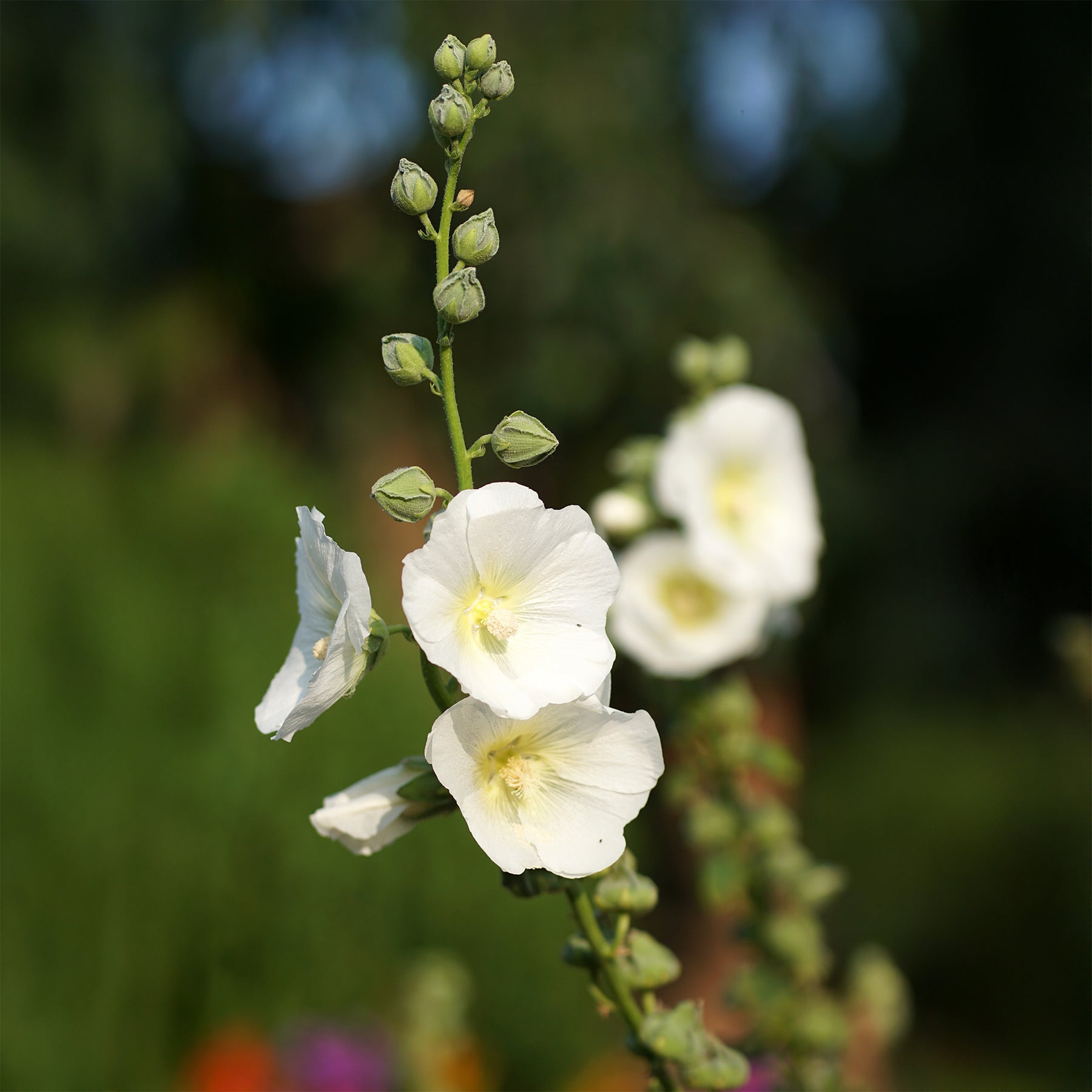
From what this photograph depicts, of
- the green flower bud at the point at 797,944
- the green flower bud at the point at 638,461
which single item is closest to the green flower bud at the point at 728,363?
the green flower bud at the point at 638,461

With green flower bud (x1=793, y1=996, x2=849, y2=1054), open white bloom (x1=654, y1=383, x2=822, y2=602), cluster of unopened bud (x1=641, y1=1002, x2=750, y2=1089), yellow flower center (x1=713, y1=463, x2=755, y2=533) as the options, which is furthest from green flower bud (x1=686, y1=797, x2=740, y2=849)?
cluster of unopened bud (x1=641, y1=1002, x2=750, y2=1089)

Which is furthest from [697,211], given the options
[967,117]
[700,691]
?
[700,691]

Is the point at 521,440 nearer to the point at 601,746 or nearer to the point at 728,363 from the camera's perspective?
the point at 601,746

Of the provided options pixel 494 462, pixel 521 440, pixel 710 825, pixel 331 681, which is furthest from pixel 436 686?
pixel 494 462

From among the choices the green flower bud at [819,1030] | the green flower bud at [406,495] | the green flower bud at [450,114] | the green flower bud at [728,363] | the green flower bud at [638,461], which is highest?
the green flower bud at [450,114]

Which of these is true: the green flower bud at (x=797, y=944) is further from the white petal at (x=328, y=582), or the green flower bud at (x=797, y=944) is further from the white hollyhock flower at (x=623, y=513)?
the white petal at (x=328, y=582)
